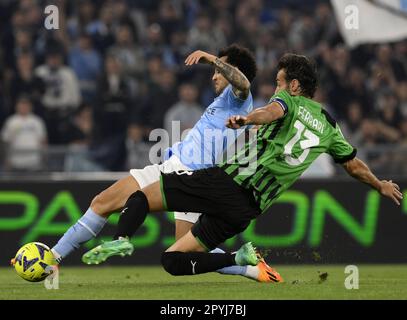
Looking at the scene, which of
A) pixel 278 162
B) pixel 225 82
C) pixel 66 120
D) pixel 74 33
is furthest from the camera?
pixel 74 33

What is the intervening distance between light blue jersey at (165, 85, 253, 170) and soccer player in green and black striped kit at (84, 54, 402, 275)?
0.67 metres

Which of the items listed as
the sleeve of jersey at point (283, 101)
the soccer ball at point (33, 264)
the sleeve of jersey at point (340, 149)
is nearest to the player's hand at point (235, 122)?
the sleeve of jersey at point (283, 101)

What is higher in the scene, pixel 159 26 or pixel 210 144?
pixel 159 26

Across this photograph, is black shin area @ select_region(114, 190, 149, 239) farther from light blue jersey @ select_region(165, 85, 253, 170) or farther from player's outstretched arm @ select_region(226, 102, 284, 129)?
player's outstretched arm @ select_region(226, 102, 284, 129)

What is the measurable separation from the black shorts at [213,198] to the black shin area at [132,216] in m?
0.19

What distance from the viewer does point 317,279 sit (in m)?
10.1

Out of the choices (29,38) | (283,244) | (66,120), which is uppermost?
(29,38)

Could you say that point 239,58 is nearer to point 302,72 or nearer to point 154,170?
point 302,72

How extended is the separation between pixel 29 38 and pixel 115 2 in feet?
5.51

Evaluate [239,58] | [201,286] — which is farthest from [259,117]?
[201,286]

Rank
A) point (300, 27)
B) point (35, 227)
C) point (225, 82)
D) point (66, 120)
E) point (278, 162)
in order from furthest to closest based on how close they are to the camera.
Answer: point (300, 27) → point (66, 120) → point (35, 227) → point (225, 82) → point (278, 162)

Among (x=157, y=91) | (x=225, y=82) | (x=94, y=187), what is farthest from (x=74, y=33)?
(x=225, y=82)

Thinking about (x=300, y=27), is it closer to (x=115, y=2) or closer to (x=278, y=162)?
(x=115, y=2)

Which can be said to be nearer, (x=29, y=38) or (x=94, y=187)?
→ (x=94, y=187)
